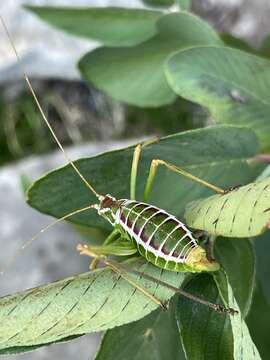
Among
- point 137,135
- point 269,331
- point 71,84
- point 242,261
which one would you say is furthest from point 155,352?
point 71,84

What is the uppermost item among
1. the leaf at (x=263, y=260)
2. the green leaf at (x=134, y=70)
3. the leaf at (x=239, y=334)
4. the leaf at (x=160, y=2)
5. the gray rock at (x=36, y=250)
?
the leaf at (x=160, y=2)

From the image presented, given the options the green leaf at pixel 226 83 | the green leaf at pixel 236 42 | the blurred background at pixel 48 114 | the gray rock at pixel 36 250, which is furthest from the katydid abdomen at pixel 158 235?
the blurred background at pixel 48 114

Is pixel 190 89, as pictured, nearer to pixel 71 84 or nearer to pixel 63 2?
pixel 63 2

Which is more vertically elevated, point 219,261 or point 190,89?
point 190,89

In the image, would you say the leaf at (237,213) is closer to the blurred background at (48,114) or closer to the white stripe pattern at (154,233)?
the white stripe pattern at (154,233)

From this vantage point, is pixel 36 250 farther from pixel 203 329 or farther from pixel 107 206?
pixel 203 329

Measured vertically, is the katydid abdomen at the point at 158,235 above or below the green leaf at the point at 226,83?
below

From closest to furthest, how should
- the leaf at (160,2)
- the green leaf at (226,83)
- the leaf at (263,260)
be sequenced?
the green leaf at (226,83) < the leaf at (263,260) < the leaf at (160,2)
